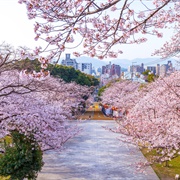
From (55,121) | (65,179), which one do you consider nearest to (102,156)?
(65,179)

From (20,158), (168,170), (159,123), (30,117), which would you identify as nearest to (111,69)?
(168,170)

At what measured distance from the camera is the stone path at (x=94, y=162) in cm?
754

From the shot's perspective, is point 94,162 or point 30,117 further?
point 94,162

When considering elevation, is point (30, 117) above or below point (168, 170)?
above

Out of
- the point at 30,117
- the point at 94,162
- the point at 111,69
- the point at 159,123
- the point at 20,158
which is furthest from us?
the point at 111,69

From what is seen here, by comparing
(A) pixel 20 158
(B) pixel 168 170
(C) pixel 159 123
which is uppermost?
(C) pixel 159 123

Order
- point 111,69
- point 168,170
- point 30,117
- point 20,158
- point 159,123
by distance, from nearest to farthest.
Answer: point 20,158 → point 30,117 → point 159,123 → point 168,170 → point 111,69

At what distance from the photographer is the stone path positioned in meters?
7.54

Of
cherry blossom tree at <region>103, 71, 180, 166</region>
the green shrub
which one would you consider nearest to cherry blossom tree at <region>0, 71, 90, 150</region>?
the green shrub

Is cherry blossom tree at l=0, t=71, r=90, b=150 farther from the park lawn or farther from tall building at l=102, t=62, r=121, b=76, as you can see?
tall building at l=102, t=62, r=121, b=76

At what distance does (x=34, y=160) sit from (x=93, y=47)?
3548 mm

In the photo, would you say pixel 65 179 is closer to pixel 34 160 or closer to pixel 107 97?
pixel 34 160

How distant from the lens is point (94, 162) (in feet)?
29.4

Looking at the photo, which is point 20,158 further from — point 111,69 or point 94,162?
point 111,69
